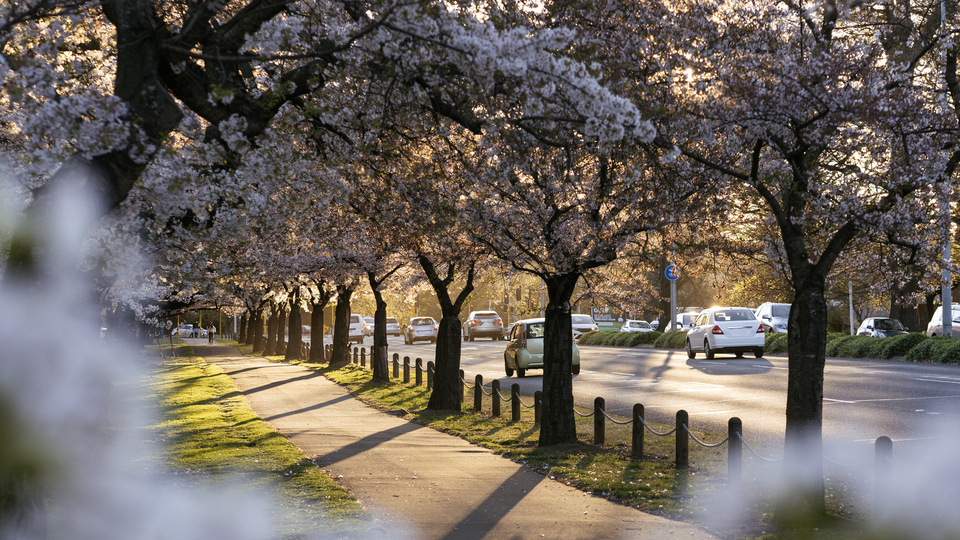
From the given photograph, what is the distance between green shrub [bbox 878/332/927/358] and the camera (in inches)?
965

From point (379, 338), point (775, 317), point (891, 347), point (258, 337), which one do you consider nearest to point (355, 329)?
point (258, 337)

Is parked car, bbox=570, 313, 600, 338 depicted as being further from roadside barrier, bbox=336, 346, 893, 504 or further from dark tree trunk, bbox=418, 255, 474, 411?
roadside barrier, bbox=336, 346, 893, 504

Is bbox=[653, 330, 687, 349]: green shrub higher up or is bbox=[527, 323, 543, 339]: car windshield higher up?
bbox=[527, 323, 543, 339]: car windshield

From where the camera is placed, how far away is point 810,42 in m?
7.34

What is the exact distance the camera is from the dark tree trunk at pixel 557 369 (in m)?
11.4

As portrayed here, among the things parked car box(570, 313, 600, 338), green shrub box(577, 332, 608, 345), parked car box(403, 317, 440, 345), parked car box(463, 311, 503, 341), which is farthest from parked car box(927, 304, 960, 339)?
parked car box(403, 317, 440, 345)

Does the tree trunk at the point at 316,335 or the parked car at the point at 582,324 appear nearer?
the tree trunk at the point at 316,335

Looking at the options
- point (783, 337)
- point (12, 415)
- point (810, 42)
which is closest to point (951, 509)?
point (810, 42)

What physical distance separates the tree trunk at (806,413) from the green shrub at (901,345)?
1963 centimetres

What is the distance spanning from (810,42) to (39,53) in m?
6.30

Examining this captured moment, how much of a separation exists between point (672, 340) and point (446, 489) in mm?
29324

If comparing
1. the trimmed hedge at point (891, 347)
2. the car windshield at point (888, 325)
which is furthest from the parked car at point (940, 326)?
the trimmed hedge at point (891, 347)

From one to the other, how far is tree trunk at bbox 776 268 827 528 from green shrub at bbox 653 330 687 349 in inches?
1140

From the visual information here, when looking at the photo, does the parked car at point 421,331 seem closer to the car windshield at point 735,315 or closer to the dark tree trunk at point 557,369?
the car windshield at point 735,315
